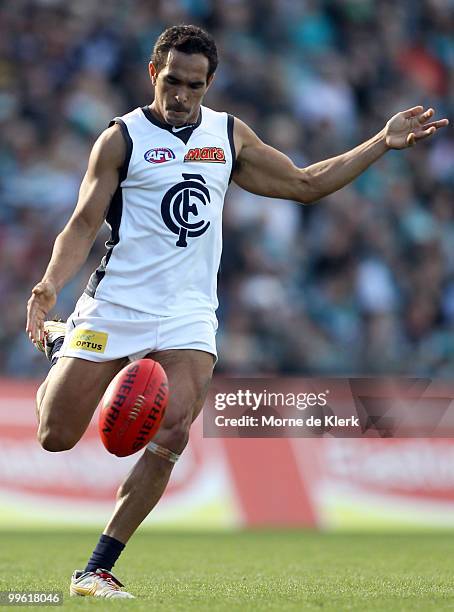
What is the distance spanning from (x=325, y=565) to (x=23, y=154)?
23.7 ft

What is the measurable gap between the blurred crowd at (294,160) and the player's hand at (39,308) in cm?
614

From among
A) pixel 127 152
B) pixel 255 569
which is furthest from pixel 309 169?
pixel 255 569

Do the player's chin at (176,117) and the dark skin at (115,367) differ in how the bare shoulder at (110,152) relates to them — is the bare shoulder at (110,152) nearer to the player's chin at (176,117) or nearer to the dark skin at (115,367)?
the dark skin at (115,367)

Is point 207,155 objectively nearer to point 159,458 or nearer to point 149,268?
point 149,268

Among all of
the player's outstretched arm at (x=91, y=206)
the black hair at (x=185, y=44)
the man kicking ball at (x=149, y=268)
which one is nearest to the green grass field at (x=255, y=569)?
the man kicking ball at (x=149, y=268)

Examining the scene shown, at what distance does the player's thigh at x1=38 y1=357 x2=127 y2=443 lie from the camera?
5.99 meters

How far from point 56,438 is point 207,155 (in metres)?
1.56

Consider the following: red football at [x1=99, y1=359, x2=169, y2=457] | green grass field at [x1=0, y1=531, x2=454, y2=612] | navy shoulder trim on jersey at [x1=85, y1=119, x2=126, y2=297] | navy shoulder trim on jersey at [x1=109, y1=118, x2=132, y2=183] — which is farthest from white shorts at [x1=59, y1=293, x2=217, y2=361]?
green grass field at [x1=0, y1=531, x2=454, y2=612]

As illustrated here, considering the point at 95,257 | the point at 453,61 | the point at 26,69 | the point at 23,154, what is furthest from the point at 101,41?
the point at 453,61

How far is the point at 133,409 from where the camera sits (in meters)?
5.39

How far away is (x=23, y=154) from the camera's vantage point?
44.8ft

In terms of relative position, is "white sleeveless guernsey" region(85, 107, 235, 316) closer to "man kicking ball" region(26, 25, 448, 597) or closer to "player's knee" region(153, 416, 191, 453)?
"man kicking ball" region(26, 25, 448, 597)

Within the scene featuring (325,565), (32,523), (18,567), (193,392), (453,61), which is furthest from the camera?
(453,61)

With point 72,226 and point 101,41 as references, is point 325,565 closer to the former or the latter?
point 72,226
